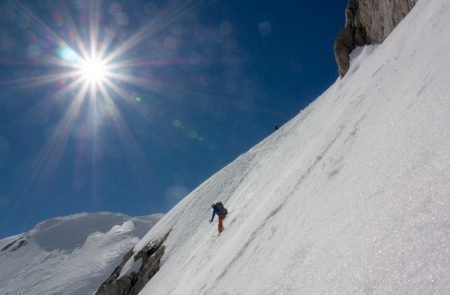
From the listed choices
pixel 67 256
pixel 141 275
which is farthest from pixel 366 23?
pixel 67 256

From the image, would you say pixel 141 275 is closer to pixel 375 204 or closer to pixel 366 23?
pixel 366 23

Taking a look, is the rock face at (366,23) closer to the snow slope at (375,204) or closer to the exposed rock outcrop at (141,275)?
the snow slope at (375,204)

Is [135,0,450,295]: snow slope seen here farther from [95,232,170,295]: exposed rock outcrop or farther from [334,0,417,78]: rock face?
[95,232,170,295]: exposed rock outcrop

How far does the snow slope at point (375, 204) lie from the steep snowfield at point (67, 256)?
41.7 m

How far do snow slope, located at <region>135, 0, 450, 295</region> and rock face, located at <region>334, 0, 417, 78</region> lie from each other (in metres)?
4.81

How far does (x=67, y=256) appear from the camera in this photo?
6531 cm

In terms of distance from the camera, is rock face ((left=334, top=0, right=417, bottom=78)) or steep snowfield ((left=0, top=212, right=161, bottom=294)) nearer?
rock face ((left=334, top=0, right=417, bottom=78))

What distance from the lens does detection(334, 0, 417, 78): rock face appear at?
15828 mm

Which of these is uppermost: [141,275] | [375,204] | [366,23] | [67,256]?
[67,256]

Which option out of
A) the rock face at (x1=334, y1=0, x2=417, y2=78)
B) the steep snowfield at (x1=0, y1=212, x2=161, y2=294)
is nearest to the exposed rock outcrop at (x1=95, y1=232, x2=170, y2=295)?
the rock face at (x1=334, y1=0, x2=417, y2=78)

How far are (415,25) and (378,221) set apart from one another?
934 cm

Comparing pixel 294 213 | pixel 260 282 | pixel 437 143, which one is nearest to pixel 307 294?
pixel 260 282

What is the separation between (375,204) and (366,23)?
57.4 ft

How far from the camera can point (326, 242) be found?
16.2 ft
